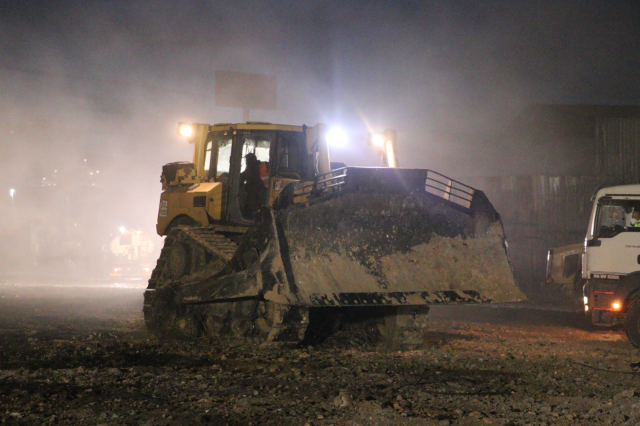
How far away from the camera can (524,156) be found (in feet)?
90.5

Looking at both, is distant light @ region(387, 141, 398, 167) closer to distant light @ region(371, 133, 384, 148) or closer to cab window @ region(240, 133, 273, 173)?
distant light @ region(371, 133, 384, 148)

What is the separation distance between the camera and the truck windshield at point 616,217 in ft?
33.1

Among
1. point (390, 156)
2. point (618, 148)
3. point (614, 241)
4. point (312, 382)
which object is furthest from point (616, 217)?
point (618, 148)

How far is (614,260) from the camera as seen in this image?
10.0 m

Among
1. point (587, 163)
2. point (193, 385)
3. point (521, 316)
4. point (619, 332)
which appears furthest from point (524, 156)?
point (193, 385)

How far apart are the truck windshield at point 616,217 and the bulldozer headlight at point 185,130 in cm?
667

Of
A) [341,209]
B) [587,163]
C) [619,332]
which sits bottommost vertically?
[619,332]

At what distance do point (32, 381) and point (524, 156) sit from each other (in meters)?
24.7

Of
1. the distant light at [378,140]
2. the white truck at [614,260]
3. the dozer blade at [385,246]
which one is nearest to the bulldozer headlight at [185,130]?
the dozer blade at [385,246]

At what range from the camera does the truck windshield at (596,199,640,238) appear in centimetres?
1009

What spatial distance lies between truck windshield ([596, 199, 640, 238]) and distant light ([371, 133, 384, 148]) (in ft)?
14.4

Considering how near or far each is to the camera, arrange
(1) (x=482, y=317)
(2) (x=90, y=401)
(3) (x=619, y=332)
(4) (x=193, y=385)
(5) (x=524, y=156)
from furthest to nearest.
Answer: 1. (5) (x=524, y=156)
2. (1) (x=482, y=317)
3. (3) (x=619, y=332)
4. (4) (x=193, y=385)
5. (2) (x=90, y=401)

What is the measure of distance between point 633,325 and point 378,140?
5.85 meters

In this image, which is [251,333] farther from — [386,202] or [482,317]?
[482,317]
